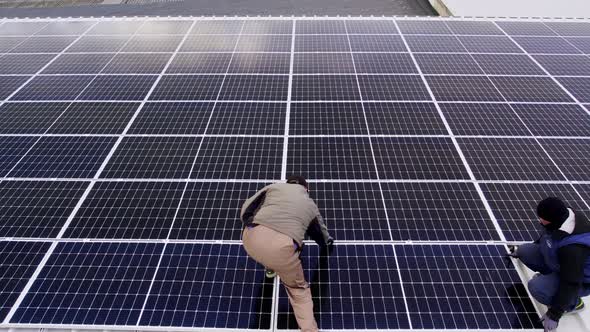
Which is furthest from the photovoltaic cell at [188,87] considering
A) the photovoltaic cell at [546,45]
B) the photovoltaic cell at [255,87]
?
the photovoltaic cell at [546,45]

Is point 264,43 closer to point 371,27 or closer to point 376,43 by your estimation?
point 376,43

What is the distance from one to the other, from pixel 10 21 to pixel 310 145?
15641 mm

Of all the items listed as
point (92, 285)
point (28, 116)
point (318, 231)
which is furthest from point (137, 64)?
point (318, 231)

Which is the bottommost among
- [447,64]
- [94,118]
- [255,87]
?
[94,118]

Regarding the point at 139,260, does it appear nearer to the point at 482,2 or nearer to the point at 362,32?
the point at 362,32

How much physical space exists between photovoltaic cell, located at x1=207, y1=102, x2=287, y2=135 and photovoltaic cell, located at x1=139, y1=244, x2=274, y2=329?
339 centimetres

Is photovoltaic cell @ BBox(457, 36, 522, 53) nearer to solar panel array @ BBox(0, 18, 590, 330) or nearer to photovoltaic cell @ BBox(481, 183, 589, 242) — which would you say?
solar panel array @ BBox(0, 18, 590, 330)

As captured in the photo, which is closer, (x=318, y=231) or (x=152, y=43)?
(x=318, y=231)

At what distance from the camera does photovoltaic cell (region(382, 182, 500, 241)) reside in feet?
20.1

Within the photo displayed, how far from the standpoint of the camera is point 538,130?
838 centimetres

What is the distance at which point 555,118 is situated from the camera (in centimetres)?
876

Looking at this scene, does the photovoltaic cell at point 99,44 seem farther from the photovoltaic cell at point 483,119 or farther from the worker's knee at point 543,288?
the worker's knee at point 543,288

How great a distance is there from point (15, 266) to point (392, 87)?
9.52 m

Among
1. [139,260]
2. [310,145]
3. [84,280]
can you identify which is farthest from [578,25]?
[84,280]
